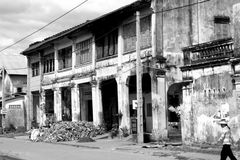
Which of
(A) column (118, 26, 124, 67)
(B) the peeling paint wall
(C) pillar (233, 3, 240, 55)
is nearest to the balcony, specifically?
(C) pillar (233, 3, 240, 55)

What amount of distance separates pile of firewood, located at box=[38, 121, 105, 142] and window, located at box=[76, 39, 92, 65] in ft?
17.9

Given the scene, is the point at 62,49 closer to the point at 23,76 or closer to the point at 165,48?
the point at 165,48

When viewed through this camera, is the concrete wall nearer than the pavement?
No

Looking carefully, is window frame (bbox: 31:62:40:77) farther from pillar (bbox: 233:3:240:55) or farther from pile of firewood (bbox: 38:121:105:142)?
pillar (bbox: 233:3:240:55)

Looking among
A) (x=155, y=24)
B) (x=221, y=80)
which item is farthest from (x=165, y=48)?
(x=221, y=80)

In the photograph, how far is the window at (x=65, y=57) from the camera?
34.5 meters

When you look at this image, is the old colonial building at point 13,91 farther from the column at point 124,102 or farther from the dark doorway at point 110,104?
the column at point 124,102

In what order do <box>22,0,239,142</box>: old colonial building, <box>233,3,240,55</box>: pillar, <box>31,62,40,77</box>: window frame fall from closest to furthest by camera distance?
<box>233,3,240,55</box>: pillar, <box>22,0,239,142</box>: old colonial building, <box>31,62,40,77</box>: window frame

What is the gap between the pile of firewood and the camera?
2842 cm

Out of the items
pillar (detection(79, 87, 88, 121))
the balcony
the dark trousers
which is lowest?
the dark trousers

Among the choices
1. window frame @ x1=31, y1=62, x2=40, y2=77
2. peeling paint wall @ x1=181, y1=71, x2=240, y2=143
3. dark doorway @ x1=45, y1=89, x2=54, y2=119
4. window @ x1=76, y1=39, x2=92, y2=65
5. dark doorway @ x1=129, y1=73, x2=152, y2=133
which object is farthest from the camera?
window frame @ x1=31, y1=62, x2=40, y2=77

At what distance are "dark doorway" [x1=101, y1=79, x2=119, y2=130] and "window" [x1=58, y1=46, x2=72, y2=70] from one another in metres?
4.69

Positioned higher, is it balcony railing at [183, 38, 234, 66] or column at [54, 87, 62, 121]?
balcony railing at [183, 38, 234, 66]

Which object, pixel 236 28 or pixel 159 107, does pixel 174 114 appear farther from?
pixel 236 28
